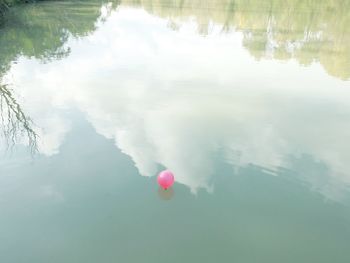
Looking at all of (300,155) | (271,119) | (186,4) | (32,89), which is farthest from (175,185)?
(186,4)

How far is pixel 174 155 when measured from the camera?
7688 mm

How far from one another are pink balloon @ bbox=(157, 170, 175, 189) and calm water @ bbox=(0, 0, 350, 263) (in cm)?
20

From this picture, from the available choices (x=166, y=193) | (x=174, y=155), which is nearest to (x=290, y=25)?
(x=174, y=155)

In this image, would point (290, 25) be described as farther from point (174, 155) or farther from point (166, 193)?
point (166, 193)

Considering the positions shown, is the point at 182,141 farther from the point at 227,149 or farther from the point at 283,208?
the point at 283,208

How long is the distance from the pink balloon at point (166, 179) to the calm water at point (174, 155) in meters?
0.20

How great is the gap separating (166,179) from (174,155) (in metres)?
1.44

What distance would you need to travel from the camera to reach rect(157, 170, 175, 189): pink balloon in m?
6.27

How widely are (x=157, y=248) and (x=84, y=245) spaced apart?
108cm

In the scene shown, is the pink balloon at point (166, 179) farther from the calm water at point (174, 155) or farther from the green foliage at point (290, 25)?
the green foliage at point (290, 25)

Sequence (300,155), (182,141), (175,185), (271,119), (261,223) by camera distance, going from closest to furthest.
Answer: (261,223) < (175,185) < (300,155) < (182,141) < (271,119)

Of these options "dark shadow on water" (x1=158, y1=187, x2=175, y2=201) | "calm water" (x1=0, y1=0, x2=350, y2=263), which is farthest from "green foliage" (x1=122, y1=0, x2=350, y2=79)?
"dark shadow on water" (x1=158, y1=187, x2=175, y2=201)

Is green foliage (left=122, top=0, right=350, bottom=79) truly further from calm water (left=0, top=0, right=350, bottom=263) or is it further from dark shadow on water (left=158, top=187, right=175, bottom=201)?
dark shadow on water (left=158, top=187, right=175, bottom=201)

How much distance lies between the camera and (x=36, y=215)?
5945 millimetres
